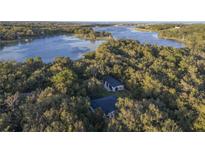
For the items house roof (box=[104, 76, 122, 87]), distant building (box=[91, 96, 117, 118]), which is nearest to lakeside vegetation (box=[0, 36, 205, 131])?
house roof (box=[104, 76, 122, 87])

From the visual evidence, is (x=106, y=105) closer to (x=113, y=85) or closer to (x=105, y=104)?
(x=105, y=104)

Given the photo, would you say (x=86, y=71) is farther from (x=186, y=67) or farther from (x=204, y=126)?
(x=204, y=126)

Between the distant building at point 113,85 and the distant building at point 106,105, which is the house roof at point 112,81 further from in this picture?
the distant building at point 106,105

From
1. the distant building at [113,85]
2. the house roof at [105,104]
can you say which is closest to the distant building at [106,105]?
the house roof at [105,104]

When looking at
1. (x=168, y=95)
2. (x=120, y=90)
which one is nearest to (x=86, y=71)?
(x=120, y=90)

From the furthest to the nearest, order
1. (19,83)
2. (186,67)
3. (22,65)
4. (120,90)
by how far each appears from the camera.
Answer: (186,67) < (22,65) < (120,90) < (19,83)
